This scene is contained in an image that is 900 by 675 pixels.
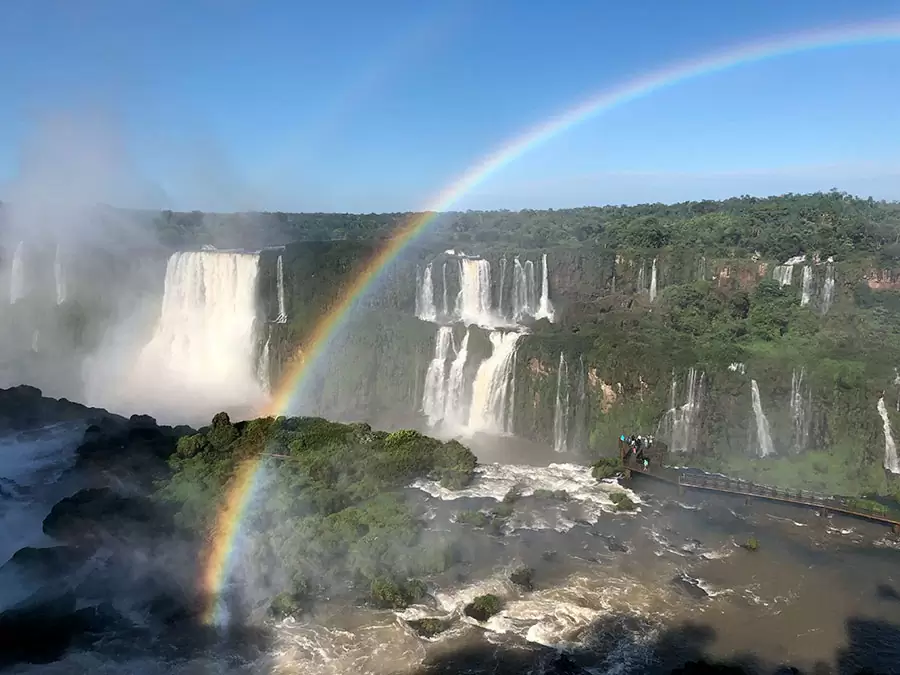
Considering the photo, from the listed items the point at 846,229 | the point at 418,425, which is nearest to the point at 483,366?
the point at 418,425

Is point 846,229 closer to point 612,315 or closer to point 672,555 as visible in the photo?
point 612,315

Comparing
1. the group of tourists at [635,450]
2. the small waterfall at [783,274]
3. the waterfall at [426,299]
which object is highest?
the small waterfall at [783,274]

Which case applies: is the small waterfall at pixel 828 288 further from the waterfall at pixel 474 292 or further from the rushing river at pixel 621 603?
the rushing river at pixel 621 603

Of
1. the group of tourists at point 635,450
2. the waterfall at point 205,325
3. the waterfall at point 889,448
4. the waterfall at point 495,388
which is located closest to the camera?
the waterfall at point 889,448

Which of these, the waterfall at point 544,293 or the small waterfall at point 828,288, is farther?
the waterfall at point 544,293

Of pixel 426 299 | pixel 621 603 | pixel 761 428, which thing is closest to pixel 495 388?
pixel 761 428

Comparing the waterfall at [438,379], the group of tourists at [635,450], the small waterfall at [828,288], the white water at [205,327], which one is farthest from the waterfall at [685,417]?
the white water at [205,327]
